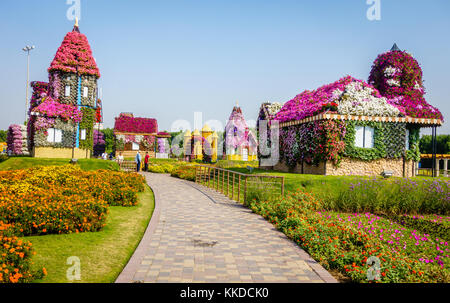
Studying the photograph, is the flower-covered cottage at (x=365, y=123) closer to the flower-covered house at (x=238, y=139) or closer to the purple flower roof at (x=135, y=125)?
the flower-covered house at (x=238, y=139)

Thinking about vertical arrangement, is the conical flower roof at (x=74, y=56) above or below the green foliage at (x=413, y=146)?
above

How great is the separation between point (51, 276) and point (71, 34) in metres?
30.4

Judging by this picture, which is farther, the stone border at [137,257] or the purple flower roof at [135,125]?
the purple flower roof at [135,125]

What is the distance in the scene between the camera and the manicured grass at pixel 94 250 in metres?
5.20

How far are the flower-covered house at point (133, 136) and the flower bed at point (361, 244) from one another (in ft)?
118

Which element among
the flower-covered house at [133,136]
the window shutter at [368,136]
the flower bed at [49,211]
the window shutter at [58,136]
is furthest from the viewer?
the flower-covered house at [133,136]

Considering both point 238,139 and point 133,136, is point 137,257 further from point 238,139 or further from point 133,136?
point 133,136

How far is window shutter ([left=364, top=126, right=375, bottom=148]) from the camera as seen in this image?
1857 cm

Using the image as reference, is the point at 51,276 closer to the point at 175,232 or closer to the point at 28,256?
the point at 28,256

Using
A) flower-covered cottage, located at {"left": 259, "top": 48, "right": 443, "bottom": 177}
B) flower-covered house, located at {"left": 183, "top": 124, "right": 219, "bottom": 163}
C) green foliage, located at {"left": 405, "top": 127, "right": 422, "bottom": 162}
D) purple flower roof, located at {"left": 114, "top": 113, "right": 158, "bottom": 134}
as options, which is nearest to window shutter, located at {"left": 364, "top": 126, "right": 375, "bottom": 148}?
flower-covered cottage, located at {"left": 259, "top": 48, "right": 443, "bottom": 177}

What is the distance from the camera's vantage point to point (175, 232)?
319 inches

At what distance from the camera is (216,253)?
6477mm

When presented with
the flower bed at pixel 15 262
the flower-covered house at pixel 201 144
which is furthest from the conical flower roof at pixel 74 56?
the flower bed at pixel 15 262
